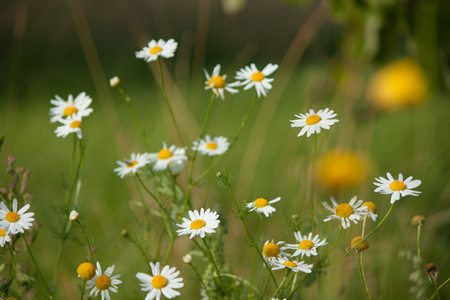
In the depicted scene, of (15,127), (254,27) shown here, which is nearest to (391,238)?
(15,127)

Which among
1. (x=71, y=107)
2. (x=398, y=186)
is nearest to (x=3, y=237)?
(x=71, y=107)

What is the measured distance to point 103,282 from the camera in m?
0.58

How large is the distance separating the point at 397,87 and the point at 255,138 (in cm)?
46

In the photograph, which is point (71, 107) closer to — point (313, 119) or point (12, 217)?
point (12, 217)

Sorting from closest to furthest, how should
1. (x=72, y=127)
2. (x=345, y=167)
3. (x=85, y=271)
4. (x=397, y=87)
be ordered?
1. (x=85, y=271)
2. (x=72, y=127)
3. (x=345, y=167)
4. (x=397, y=87)

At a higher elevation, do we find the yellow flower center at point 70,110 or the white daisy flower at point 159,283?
the yellow flower center at point 70,110

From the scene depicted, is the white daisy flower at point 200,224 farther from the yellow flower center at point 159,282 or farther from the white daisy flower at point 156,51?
the white daisy flower at point 156,51

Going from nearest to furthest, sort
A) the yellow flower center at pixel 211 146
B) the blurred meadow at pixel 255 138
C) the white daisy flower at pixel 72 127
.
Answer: the white daisy flower at pixel 72 127 < the yellow flower center at pixel 211 146 < the blurred meadow at pixel 255 138

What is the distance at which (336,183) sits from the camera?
50.9 inches

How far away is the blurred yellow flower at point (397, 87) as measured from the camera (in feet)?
4.97

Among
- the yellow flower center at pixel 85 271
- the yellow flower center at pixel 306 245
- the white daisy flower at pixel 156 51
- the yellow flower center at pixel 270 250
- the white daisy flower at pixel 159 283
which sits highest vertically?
the white daisy flower at pixel 156 51

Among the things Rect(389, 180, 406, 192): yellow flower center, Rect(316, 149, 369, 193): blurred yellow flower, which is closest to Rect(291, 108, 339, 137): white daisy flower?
Rect(389, 180, 406, 192): yellow flower center

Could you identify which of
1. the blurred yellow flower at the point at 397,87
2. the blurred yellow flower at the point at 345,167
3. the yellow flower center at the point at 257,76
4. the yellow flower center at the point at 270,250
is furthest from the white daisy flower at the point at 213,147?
the blurred yellow flower at the point at 397,87

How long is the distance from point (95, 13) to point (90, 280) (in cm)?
259
